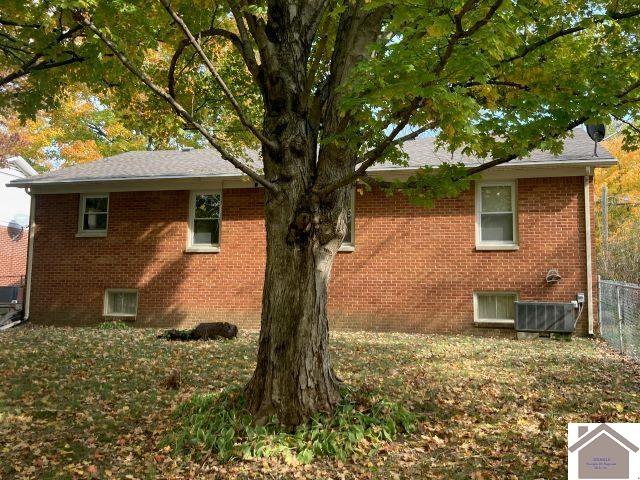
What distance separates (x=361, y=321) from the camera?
1248 cm

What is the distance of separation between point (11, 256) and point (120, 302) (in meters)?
11.8

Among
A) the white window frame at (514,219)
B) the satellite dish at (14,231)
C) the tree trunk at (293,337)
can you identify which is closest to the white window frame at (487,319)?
the white window frame at (514,219)

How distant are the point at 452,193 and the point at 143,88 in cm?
689

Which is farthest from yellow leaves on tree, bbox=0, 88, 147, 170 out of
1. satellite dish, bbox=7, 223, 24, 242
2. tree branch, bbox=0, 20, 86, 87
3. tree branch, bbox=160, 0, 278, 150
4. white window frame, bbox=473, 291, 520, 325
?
tree branch, bbox=160, 0, 278, 150

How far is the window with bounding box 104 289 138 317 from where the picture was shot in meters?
14.1

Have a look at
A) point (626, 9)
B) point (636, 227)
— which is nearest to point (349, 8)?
point (626, 9)

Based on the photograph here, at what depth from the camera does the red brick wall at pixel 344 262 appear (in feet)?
37.8

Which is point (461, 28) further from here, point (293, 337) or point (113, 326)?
point (113, 326)

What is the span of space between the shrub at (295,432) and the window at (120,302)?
31.6ft

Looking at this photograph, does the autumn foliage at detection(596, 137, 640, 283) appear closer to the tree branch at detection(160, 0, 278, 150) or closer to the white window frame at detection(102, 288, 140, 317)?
the white window frame at detection(102, 288, 140, 317)

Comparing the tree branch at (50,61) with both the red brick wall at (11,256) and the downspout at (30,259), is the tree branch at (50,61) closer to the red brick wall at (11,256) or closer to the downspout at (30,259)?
the downspout at (30,259)

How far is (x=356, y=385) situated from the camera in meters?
6.25

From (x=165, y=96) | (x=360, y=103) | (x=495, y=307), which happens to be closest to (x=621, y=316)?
(x=495, y=307)

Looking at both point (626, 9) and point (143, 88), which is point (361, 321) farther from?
point (626, 9)
